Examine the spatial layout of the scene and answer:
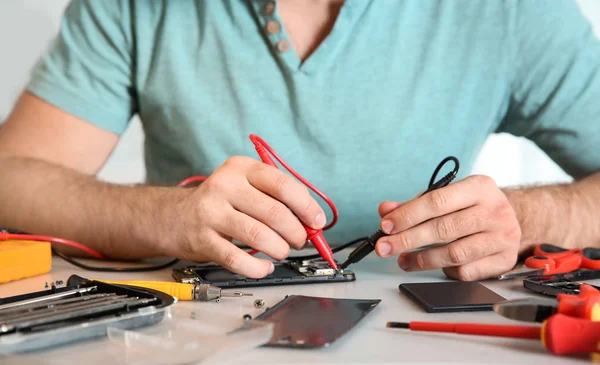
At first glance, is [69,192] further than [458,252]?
Yes

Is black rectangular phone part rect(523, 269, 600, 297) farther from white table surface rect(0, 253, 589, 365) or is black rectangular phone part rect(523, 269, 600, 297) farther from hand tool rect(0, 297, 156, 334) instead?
hand tool rect(0, 297, 156, 334)

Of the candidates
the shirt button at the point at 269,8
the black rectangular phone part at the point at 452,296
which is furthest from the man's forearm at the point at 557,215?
the shirt button at the point at 269,8

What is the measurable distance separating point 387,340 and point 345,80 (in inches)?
31.0

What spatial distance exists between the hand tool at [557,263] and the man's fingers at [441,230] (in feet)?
0.25

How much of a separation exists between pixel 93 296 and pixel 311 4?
851 millimetres

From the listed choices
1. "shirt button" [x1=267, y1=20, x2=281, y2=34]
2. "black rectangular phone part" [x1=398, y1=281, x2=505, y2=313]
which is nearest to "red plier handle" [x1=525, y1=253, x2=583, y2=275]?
"black rectangular phone part" [x1=398, y1=281, x2=505, y2=313]

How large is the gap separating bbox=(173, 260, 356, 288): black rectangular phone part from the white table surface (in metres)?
0.01

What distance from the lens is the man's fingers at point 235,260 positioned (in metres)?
0.78

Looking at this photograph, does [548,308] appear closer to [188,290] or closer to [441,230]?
[441,230]

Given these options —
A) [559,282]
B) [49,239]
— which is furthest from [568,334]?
[49,239]

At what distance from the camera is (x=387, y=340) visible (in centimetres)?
57

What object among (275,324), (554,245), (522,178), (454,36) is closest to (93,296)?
(275,324)

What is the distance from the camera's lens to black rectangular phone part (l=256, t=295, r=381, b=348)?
21.4 inches

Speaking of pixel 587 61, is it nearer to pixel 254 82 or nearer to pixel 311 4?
pixel 311 4
